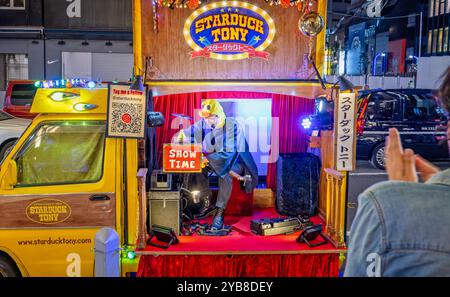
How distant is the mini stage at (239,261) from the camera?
4.95 m

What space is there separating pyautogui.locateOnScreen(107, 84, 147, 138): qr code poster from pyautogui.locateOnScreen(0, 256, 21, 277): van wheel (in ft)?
5.26

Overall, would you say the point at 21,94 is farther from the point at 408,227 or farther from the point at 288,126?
the point at 408,227

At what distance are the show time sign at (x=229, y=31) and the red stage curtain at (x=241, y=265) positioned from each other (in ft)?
8.18

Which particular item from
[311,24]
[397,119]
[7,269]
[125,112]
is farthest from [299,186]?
[397,119]

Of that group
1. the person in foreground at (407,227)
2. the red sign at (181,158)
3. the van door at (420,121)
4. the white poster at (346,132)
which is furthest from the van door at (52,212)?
the van door at (420,121)

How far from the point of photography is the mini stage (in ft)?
16.2

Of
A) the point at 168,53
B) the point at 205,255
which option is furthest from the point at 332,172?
the point at 168,53

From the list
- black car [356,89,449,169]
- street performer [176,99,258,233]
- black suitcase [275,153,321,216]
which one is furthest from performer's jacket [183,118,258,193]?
black car [356,89,449,169]

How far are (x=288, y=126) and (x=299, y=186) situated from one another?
161 centimetres

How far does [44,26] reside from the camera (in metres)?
23.3

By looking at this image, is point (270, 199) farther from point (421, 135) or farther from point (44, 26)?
point (44, 26)

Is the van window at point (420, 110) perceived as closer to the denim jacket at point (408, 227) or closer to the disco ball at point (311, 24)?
the disco ball at point (311, 24)

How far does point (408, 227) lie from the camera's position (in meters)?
1.39

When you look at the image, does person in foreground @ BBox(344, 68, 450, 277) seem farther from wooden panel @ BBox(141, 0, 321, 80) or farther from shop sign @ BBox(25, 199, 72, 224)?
wooden panel @ BBox(141, 0, 321, 80)
